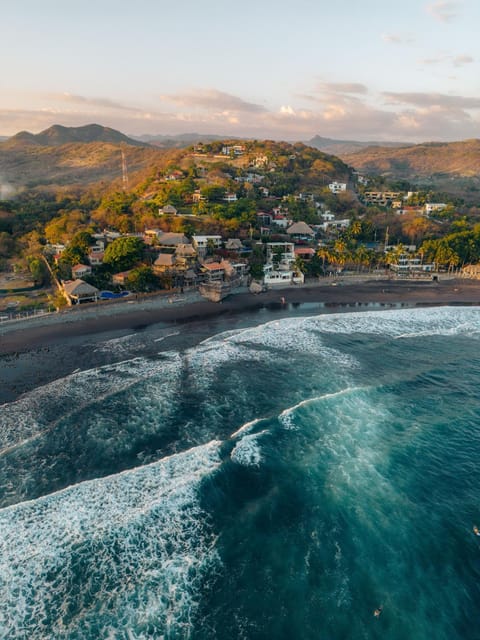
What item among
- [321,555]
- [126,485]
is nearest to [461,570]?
[321,555]

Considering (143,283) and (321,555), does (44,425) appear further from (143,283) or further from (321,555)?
(143,283)

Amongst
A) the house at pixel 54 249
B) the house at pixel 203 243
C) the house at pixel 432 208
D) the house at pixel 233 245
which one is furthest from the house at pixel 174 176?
the house at pixel 432 208

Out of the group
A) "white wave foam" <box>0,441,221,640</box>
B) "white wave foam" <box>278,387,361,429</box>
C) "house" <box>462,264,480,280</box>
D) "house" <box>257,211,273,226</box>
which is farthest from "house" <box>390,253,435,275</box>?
"white wave foam" <box>0,441,221,640</box>

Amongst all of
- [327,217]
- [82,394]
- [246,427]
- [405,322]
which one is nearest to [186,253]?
[405,322]

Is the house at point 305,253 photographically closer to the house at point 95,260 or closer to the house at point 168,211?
the house at point 168,211

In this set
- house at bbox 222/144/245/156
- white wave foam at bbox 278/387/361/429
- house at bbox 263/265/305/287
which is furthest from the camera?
house at bbox 222/144/245/156

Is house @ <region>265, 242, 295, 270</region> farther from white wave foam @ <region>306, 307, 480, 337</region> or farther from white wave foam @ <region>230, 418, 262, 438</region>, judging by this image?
white wave foam @ <region>230, 418, 262, 438</region>
